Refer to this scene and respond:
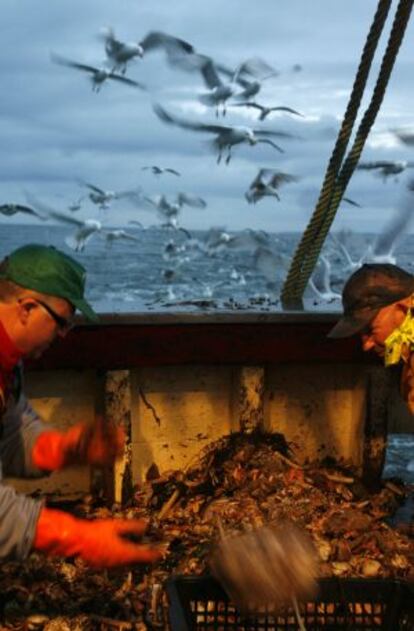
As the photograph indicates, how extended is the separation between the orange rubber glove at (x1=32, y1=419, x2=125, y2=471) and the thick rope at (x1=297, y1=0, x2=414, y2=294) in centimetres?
253

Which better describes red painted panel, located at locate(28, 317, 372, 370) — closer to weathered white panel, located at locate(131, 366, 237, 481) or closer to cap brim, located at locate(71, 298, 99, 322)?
weathered white panel, located at locate(131, 366, 237, 481)

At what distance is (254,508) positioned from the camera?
443cm

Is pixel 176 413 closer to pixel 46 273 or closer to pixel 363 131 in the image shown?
pixel 363 131

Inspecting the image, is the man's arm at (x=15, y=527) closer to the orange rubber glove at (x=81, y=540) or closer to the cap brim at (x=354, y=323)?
the orange rubber glove at (x=81, y=540)

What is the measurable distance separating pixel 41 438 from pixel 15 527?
785mm

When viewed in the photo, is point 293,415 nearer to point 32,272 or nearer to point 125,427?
point 125,427

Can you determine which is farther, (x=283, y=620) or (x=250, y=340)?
(x=250, y=340)

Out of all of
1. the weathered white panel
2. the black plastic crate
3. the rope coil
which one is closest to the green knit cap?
the black plastic crate

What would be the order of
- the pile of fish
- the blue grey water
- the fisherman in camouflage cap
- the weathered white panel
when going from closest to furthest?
the fisherman in camouflage cap
the pile of fish
the weathered white panel
the blue grey water

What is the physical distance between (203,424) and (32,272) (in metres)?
2.41

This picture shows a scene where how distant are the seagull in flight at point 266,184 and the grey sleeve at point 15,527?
7.21 metres

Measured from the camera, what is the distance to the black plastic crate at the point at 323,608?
10.2 feet

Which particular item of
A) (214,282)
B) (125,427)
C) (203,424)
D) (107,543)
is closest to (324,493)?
(203,424)

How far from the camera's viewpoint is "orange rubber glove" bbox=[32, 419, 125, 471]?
10.7 feet
